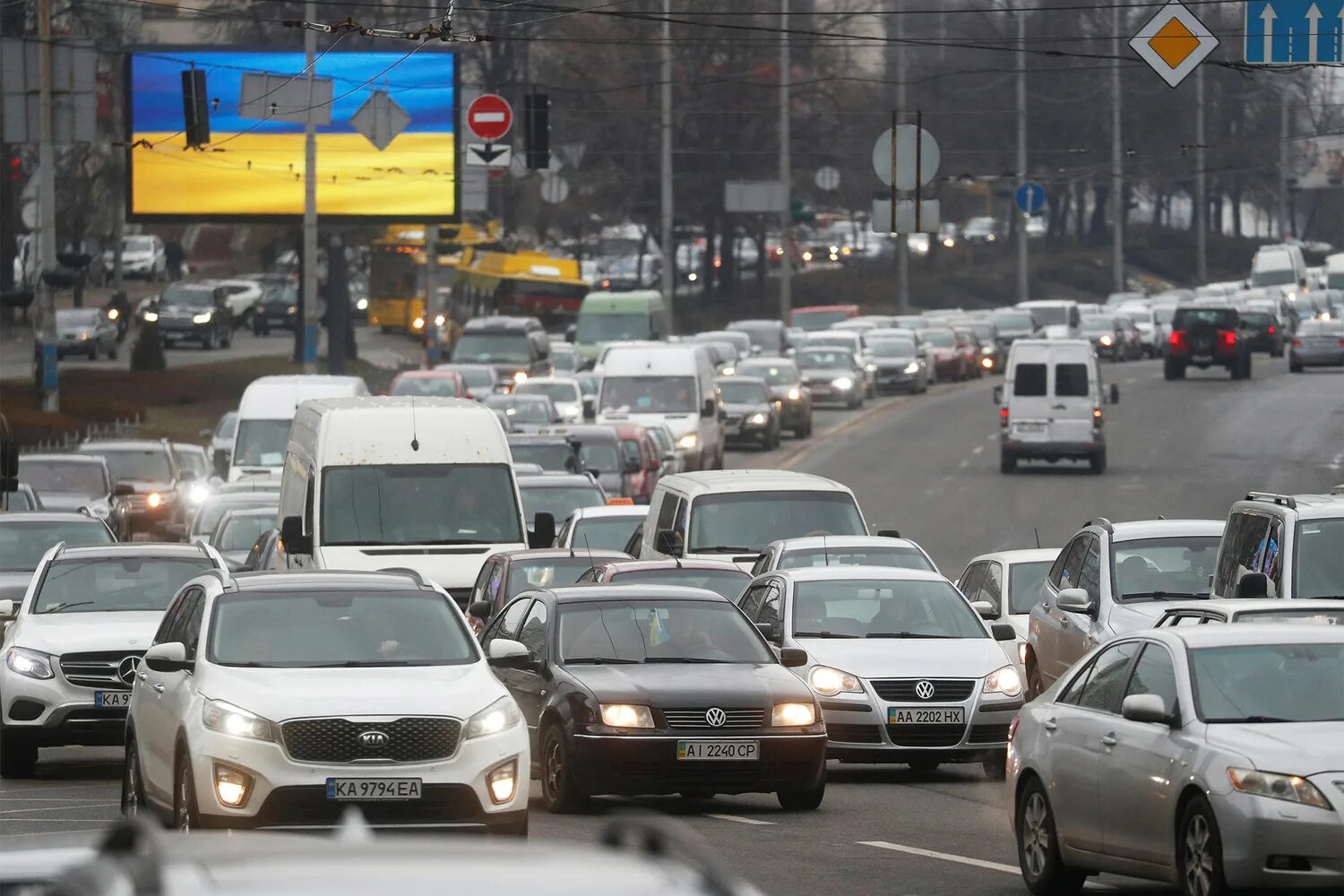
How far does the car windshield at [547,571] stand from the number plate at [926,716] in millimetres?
3840

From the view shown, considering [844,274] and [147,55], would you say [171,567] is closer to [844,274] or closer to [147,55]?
[147,55]

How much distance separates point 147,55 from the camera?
168 ft

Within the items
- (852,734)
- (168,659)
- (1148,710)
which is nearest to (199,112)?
(852,734)

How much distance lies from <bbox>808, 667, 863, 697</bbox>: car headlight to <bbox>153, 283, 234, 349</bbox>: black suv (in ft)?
210

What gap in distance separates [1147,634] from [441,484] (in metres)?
11.4

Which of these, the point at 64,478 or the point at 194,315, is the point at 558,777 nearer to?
the point at 64,478

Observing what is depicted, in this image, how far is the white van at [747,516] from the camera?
21719 mm

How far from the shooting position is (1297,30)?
2427 centimetres

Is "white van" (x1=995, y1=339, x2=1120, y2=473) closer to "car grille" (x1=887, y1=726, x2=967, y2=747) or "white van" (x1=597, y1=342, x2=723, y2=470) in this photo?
"white van" (x1=597, y1=342, x2=723, y2=470)

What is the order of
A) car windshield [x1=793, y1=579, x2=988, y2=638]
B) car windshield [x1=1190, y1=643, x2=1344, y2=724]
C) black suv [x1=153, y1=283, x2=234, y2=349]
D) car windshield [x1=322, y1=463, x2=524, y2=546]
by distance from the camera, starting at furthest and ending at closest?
black suv [x1=153, y1=283, x2=234, y2=349] < car windshield [x1=322, y1=463, x2=524, y2=546] < car windshield [x1=793, y1=579, x2=988, y2=638] < car windshield [x1=1190, y1=643, x2=1344, y2=724]

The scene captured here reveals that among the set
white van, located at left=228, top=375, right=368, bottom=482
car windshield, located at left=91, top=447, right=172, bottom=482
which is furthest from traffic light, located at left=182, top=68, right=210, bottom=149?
white van, located at left=228, top=375, right=368, bottom=482

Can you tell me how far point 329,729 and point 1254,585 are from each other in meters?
5.44

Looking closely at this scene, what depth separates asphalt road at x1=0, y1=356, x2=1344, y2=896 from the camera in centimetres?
1158

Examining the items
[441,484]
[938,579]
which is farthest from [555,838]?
[441,484]
